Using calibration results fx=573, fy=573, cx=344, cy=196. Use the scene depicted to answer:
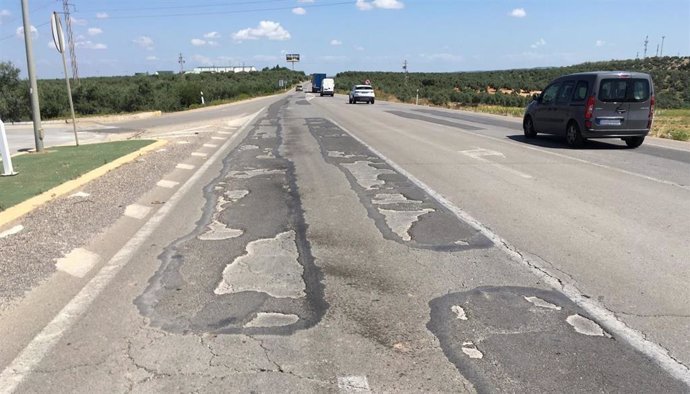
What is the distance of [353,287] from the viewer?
16.1ft

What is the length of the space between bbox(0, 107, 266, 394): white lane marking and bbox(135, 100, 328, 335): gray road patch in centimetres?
41

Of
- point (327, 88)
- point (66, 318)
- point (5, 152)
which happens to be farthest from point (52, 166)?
point (327, 88)

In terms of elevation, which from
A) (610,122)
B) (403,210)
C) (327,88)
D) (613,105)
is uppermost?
(613,105)

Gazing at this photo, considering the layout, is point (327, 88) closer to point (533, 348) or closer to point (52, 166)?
point (52, 166)

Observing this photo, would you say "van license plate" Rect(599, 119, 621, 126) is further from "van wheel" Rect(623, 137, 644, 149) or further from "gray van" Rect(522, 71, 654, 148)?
"van wheel" Rect(623, 137, 644, 149)

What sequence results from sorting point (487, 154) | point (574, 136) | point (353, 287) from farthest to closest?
point (574, 136), point (487, 154), point (353, 287)

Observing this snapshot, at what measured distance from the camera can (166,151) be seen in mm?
14734

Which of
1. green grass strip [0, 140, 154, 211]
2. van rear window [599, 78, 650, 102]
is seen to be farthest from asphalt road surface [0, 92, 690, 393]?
van rear window [599, 78, 650, 102]

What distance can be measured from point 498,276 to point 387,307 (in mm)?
1237

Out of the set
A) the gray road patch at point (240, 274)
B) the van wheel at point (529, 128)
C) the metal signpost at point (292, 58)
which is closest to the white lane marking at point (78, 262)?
the gray road patch at point (240, 274)

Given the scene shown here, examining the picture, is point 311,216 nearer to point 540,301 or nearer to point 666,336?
point 540,301

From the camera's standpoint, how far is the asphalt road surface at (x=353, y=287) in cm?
350

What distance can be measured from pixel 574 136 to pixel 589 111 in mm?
874

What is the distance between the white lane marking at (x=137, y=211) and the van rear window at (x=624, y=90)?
1110 cm
